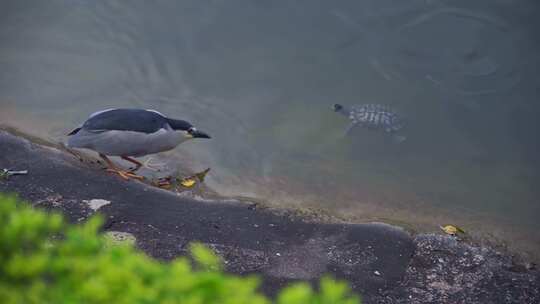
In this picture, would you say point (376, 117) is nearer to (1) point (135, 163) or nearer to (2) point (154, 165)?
(2) point (154, 165)

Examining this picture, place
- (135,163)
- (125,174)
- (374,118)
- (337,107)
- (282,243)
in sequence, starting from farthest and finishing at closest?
(337,107)
(374,118)
(135,163)
(125,174)
(282,243)

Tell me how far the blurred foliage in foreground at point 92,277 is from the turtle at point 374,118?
223 inches

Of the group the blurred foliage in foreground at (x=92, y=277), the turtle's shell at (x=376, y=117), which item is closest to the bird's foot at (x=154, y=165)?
the turtle's shell at (x=376, y=117)

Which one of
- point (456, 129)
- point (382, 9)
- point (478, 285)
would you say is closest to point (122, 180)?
point (478, 285)

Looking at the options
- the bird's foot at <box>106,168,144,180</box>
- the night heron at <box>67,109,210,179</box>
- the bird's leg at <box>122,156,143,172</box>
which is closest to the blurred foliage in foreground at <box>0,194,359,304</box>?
the night heron at <box>67,109,210,179</box>

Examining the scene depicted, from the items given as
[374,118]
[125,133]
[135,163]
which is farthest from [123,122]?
[374,118]

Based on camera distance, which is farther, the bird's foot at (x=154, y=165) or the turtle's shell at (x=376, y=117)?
the turtle's shell at (x=376, y=117)

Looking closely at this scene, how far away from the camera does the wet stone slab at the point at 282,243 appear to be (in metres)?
5.18

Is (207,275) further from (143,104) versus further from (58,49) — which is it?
(58,49)

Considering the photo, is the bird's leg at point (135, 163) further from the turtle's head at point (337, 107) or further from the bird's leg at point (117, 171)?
the turtle's head at point (337, 107)

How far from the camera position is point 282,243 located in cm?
557

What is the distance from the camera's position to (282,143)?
24.4ft

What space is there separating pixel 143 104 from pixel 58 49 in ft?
5.38

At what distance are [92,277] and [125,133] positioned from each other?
4271mm
